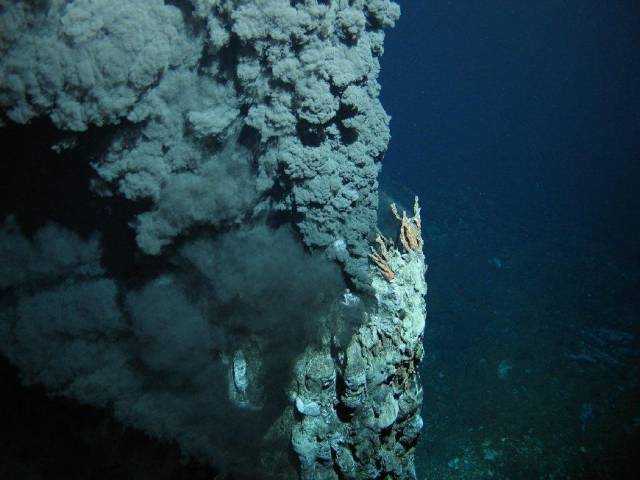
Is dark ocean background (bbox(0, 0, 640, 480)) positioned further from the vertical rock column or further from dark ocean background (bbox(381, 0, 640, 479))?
the vertical rock column

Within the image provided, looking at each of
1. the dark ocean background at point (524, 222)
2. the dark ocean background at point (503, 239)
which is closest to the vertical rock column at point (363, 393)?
the dark ocean background at point (503, 239)

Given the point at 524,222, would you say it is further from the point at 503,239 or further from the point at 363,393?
the point at 363,393

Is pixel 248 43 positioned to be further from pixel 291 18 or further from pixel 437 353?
pixel 437 353

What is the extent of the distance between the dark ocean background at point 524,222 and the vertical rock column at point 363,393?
537 cm

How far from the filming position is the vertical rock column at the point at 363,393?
4883 millimetres

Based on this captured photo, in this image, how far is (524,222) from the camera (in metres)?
22.8

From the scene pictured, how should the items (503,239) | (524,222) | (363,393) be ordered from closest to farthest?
(363,393)
(503,239)
(524,222)

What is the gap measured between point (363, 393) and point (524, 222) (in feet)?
70.1

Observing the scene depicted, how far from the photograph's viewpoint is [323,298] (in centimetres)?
511

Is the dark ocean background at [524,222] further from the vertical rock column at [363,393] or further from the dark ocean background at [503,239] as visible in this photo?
the vertical rock column at [363,393]

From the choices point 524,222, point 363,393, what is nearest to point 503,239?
point 524,222

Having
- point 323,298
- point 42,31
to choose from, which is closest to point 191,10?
point 42,31

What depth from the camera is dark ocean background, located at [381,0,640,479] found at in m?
10.2

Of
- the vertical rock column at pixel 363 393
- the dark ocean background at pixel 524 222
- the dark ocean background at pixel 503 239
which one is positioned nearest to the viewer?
the dark ocean background at pixel 503 239
